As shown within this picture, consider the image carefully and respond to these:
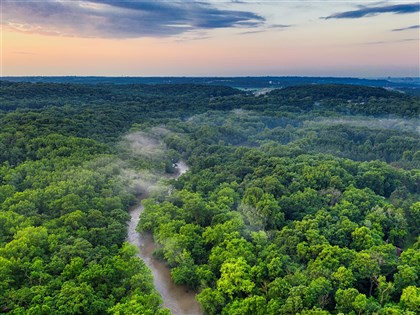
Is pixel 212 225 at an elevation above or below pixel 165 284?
above

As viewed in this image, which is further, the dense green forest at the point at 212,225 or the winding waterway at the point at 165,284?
the winding waterway at the point at 165,284

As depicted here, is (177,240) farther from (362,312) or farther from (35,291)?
(362,312)

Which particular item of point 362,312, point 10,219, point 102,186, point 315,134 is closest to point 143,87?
point 315,134

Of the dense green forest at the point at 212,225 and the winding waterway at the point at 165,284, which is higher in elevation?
the dense green forest at the point at 212,225

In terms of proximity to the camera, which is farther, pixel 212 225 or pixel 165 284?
pixel 212 225
